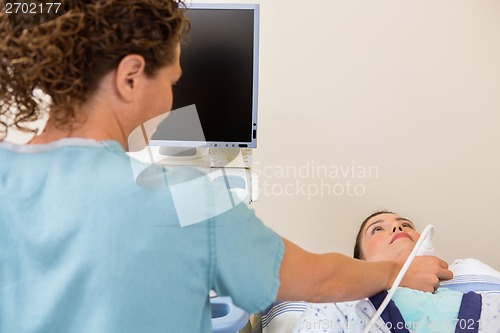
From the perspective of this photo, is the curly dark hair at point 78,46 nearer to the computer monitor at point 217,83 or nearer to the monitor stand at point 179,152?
the computer monitor at point 217,83

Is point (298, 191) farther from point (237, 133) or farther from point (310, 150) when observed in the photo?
→ point (237, 133)

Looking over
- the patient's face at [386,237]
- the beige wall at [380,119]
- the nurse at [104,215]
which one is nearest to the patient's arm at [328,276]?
the nurse at [104,215]

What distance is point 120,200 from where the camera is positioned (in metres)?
0.67

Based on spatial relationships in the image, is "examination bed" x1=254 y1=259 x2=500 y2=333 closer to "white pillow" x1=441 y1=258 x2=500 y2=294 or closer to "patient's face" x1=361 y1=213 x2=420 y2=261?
"white pillow" x1=441 y1=258 x2=500 y2=294

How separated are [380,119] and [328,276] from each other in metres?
1.47

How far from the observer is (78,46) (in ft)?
2.34

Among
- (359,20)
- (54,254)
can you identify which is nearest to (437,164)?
(359,20)

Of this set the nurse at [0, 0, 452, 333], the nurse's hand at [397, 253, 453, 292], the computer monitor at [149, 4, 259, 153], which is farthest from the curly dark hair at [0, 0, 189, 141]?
the computer monitor at [149, 4, 259, 153]

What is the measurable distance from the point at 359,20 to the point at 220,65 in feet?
2.16

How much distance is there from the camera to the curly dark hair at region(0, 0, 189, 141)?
71 cm

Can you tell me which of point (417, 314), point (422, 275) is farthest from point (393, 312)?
point (422, 275)

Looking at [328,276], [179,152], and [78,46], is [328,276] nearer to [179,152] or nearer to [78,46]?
[78,46]

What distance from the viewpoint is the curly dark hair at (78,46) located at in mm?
710

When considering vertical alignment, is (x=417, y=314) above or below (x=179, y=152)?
below
